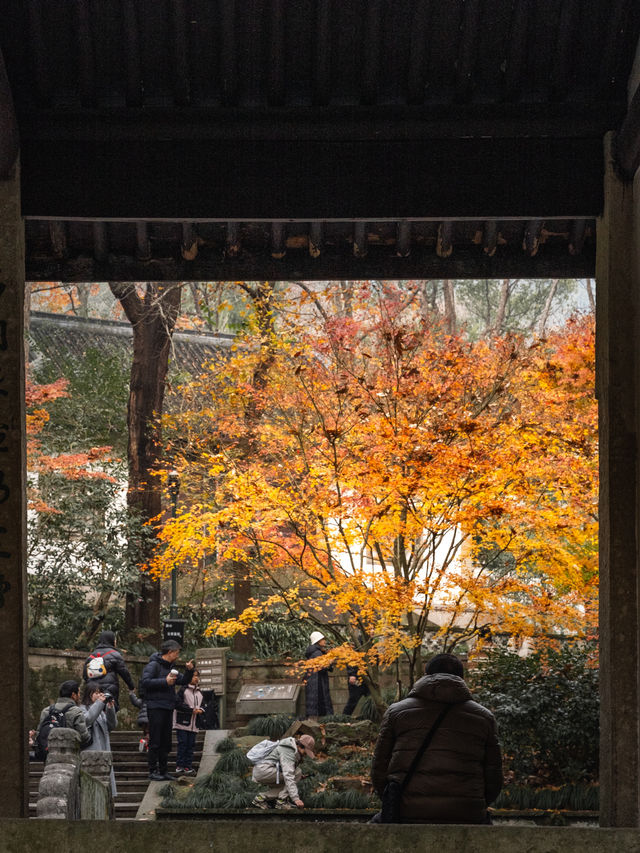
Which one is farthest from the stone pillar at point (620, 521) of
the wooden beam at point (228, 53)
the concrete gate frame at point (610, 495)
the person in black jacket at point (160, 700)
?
the person in black jacket at point (160, 700)

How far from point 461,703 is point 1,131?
392 cm

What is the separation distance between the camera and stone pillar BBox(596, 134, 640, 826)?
5730 mm

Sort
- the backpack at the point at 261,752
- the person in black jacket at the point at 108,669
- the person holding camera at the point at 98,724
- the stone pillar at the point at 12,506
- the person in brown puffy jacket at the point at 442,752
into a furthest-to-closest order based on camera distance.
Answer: the person in black jacket at the point at 108,669 → the backpack at the point at 261,752 → the person holding camera at the point at 98,724 → the stone pillar at the point at 12,506 → the person in brown puffy jacket at the point at 442,752

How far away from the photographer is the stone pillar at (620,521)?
5.73 m

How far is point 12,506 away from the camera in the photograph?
5723 mm

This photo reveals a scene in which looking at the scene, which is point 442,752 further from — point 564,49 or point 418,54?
point 564,49

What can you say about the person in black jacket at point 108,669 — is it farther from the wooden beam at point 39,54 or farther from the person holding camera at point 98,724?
the wooden beam at point 39,54

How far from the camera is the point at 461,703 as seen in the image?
4.61 m

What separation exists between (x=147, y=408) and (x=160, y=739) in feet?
24.6

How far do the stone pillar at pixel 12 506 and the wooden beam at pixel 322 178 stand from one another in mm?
326

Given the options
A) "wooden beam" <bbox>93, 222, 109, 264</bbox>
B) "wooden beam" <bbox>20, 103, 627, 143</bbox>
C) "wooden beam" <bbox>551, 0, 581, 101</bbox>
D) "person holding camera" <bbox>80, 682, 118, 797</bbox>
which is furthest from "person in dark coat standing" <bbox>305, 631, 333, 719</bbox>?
"wooden beam" <bbox>551, 0, 581, 101</bbox>

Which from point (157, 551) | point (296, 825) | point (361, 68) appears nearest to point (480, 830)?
point (296, 825)

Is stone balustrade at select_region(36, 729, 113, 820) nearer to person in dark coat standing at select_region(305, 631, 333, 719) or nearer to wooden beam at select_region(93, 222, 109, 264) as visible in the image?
wooden beam at select_region(93, 222, 109, 264)

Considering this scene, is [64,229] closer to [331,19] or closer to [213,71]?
[213,71]
